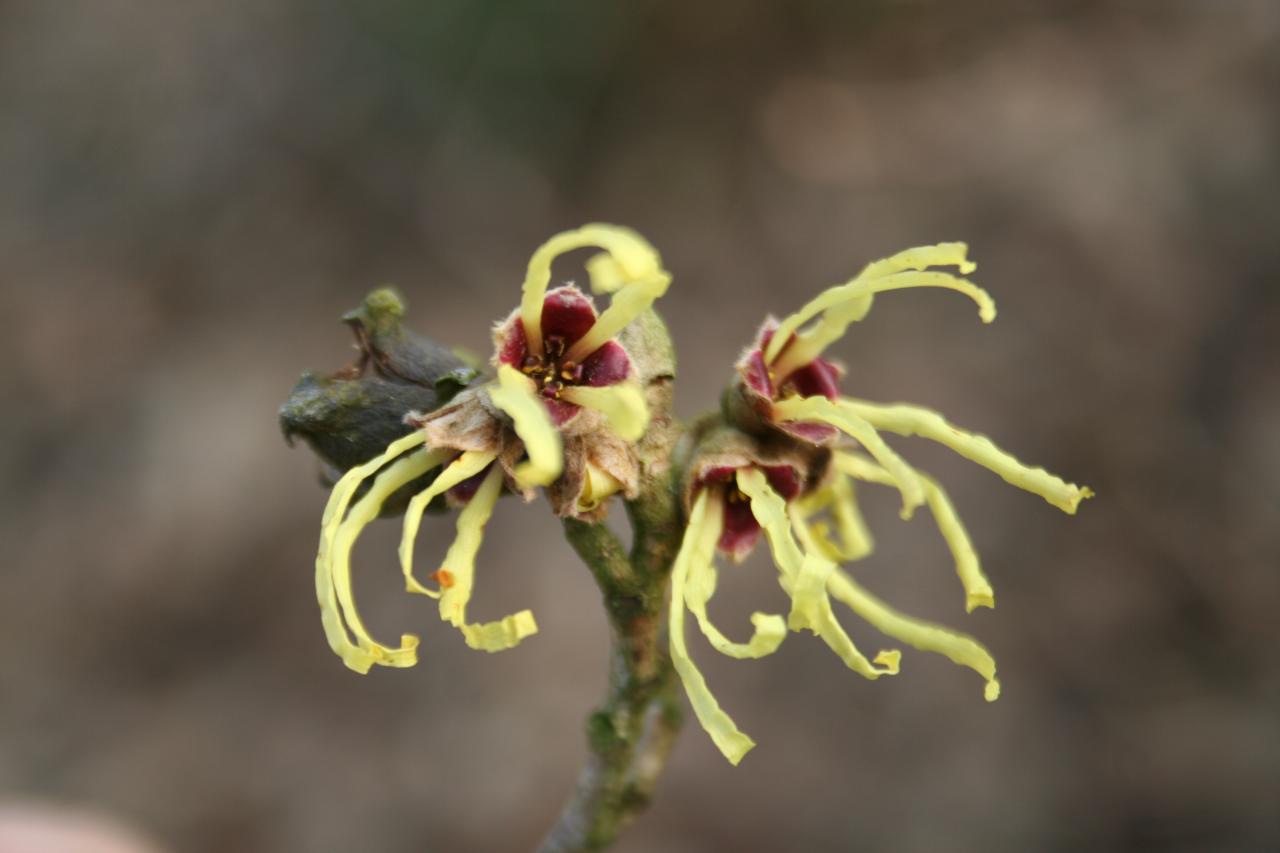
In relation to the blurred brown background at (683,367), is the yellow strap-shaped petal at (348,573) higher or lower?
lower

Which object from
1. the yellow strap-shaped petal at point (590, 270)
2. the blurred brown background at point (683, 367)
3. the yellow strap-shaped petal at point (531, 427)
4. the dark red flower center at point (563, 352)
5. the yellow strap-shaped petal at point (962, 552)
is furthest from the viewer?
the blurred brown background at point (683, 367)

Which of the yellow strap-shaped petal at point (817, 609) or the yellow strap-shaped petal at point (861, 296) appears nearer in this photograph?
the yellow strap-shaped petal at point (817, 609)

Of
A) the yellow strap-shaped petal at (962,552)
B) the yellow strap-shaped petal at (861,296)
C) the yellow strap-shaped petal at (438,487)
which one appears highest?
the yellow strap-shaped petal at (861,296)

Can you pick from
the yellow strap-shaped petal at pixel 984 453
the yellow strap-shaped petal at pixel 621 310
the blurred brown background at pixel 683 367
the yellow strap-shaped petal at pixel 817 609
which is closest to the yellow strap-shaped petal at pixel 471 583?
the yellow strap-shaped petal at pixel 621 310

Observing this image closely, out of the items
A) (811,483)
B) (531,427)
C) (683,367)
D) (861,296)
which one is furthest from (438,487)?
(683,367)

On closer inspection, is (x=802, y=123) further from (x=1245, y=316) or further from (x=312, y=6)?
(x=312, y=6)

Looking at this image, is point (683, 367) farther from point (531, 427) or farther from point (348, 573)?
point (531, 427)

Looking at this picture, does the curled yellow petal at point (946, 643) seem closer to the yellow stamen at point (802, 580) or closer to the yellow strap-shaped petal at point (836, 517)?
the yellow stamen at point (802, 580)

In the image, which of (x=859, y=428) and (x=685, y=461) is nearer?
(x=859, y=428)
